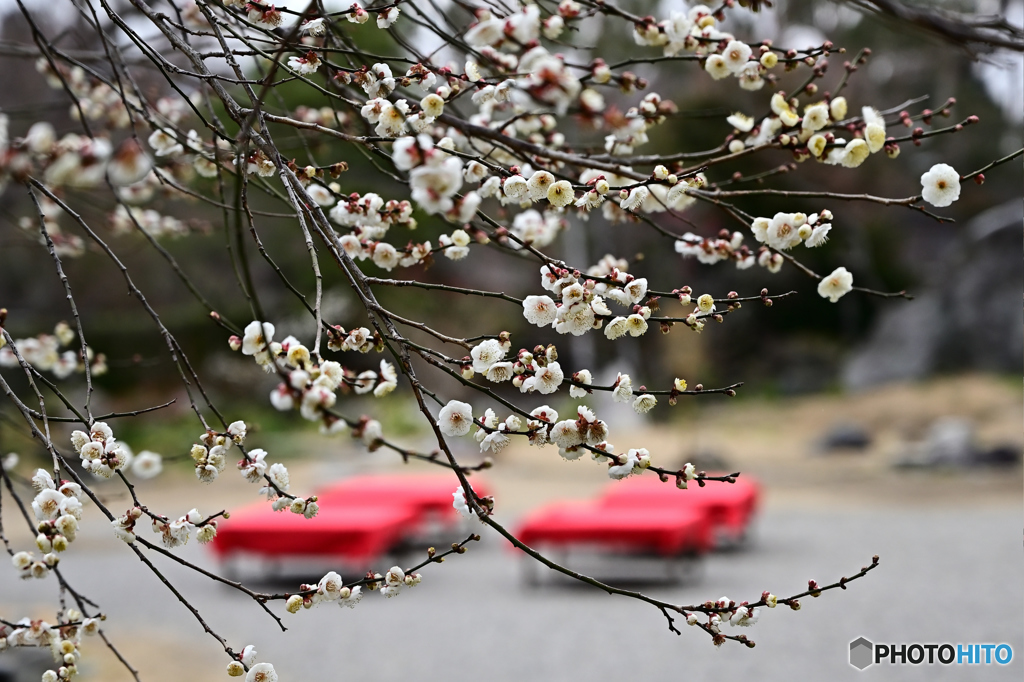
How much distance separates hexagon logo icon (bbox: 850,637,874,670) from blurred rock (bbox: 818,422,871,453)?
275 inches

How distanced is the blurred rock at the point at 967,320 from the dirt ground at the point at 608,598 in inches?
111

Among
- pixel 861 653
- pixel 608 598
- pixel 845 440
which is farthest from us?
pixel 845 440

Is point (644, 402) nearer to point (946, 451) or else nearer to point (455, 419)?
point (455, 419)

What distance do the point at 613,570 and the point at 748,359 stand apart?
32.8ft

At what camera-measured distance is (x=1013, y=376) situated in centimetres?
1220

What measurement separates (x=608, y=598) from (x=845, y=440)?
6.55 meters

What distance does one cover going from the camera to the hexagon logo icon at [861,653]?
3.73 meters

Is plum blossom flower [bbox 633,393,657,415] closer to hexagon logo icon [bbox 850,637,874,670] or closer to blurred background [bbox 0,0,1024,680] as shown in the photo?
blurred background [bbox 0,0,1024,680]

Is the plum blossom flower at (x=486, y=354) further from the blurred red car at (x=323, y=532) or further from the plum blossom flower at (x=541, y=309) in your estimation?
the blurred red car at (x=323, y=532)

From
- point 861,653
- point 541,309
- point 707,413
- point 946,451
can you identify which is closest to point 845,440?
point 946,451

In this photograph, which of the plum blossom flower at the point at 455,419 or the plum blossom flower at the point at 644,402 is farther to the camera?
the plum blossom flower at the point at 644,402

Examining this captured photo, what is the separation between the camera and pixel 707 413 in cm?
1295

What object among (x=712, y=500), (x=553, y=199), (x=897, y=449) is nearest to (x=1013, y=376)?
(x=897, y=449)

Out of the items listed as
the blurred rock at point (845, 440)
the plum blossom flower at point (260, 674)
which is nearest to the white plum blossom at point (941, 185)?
the plum blossom flower at point (260, 674)
